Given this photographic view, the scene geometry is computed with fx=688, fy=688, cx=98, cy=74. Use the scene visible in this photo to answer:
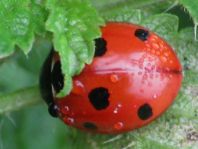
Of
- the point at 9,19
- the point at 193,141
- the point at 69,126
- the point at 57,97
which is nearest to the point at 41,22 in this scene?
the point at 9,19

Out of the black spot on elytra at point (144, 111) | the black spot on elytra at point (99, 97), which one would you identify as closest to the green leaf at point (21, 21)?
the black spot on elytra at point (99, 97)

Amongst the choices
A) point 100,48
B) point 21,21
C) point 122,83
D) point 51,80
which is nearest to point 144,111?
point 122,83

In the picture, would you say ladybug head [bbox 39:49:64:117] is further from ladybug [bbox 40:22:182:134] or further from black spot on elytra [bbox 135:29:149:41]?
black spot on elytra [bbox 135:29:149:41]

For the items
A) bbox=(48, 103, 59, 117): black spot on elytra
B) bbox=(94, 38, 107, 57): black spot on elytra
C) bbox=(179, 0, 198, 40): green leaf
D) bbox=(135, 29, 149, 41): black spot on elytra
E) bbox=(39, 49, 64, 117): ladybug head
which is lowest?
bbox=(48, 103, 59, 117): black spot on elytra

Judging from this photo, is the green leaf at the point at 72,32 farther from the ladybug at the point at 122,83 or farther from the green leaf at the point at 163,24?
the green leaf at the point at 163,24

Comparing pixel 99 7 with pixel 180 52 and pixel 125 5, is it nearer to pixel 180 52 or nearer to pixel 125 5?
pixel 125 5

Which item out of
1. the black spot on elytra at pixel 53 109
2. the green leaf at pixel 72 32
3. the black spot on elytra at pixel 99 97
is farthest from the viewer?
the black spot on elytra at pixel 53 109

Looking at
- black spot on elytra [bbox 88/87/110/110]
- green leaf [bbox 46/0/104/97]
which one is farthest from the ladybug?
green leaf [bbox 46/0/104/97]
